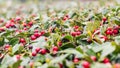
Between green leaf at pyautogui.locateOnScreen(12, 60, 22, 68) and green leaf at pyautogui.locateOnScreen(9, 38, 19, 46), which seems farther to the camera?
green leaf at pyautogui.locateOnScreen(9, 38, 19, 46)

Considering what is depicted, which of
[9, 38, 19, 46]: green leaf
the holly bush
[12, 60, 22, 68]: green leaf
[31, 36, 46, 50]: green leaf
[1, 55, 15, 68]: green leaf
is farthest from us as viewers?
[9, 38, 19, 46]: green leaf

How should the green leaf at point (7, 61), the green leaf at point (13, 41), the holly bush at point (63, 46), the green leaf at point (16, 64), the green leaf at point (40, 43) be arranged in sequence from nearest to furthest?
the holly bush at point (63, 46)
the green leaf at point (16, 64)
the green leaf at point (7, 61)
the green leaf at point (40, 43)
the green leaf at point (13, 41)

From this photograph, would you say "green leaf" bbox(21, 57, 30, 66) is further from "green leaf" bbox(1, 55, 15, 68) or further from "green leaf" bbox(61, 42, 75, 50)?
"green leaf" bbox(61, 42, 75, 50)

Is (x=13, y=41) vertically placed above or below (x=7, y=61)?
above

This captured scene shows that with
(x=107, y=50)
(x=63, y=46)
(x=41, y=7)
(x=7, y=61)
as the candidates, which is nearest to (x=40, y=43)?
(x=63, y=46)

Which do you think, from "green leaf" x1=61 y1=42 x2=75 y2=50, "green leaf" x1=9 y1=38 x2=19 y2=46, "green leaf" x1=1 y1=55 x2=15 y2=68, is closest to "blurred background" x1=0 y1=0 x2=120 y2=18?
"green leaf" x1=9 y1=38 x2=19 y2=46

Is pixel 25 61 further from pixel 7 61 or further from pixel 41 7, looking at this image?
pixel 41 7

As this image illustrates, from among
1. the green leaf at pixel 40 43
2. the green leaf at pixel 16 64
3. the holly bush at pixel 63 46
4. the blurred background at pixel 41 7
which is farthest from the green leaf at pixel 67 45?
the blurred background at pixel 41 7

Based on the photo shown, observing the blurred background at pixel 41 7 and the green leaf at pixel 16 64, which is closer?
the green leaf at pixel 16 64

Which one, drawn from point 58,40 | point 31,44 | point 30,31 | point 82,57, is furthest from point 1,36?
point 82,57

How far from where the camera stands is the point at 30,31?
3178mm

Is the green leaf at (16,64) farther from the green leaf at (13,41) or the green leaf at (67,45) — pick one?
the green leaf at (13,41)

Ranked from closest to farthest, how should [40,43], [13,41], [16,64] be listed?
[16,64] → [40,43] → [13,41]

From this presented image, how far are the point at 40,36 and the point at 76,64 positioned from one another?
960mm
